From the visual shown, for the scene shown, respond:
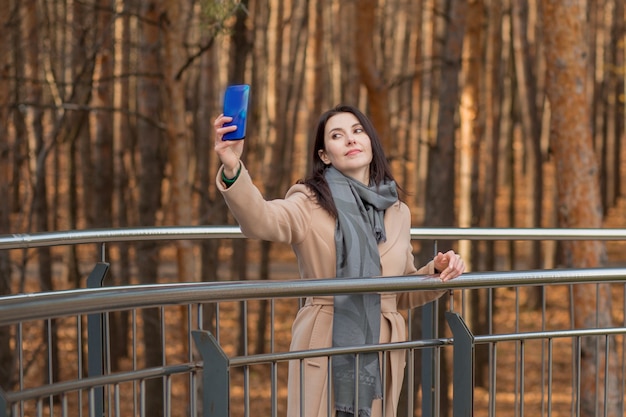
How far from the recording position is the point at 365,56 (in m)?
14.1

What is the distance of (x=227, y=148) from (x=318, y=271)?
30.6 inches

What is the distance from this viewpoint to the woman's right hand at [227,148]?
4059 millimetres

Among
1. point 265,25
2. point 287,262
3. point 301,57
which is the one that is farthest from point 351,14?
point 287,262

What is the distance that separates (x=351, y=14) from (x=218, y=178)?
17.7m

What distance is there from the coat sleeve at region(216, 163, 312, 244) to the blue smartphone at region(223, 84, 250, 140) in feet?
0.55

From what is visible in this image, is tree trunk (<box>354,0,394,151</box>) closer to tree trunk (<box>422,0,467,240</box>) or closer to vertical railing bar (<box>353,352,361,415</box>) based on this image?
tree trunk (<box>422,0,467,240</box>)

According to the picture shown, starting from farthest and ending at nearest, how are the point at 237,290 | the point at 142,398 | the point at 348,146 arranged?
the point at 348,146 < the point at 142,398 < the point at 237,290

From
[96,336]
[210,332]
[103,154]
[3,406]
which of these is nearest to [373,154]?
[210,332]

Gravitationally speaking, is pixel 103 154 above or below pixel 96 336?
above

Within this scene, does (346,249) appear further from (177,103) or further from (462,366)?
(177,103)

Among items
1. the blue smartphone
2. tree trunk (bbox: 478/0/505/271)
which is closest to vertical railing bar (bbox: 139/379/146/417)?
the blue smartphone

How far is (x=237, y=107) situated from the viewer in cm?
404

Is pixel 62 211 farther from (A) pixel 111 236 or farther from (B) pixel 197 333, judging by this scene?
(B) pixel 197 333

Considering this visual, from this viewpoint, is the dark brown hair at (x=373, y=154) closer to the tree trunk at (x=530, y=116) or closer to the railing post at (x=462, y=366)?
the railing post at (x=462, y=366)
